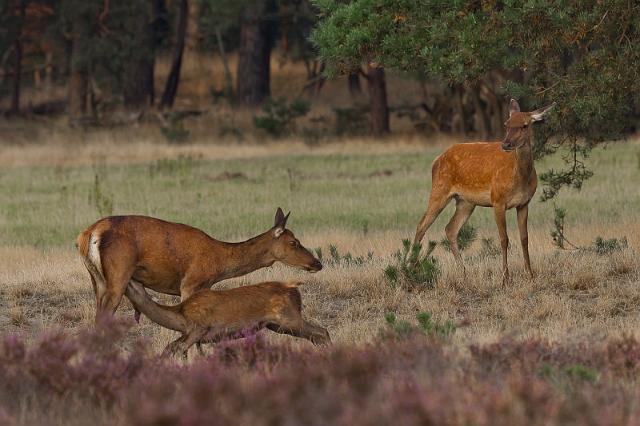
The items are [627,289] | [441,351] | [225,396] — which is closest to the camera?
[225,396]

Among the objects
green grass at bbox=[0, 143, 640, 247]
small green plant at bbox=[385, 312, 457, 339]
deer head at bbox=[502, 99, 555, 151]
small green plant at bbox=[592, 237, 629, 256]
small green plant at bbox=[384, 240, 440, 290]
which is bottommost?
green grass at bbox=[0, 143, 640, 247]

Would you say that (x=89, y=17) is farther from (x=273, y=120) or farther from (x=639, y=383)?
(x=639, y=383)

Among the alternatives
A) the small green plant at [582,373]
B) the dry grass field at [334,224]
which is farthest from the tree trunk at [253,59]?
the small green plant at [582,373]

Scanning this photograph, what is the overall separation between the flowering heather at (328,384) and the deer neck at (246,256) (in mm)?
2008

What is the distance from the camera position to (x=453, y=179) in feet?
47.7

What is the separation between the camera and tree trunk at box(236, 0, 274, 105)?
45.2m

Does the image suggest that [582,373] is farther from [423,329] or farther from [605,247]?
[605,247]

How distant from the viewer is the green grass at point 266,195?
67.2 ft

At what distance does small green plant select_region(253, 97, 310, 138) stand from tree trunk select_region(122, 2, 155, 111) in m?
6.01

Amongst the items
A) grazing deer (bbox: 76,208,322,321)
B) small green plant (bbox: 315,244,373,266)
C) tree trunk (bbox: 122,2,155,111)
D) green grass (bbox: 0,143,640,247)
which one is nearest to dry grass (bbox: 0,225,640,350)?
small green plant (bbox: 315,244,373,266)

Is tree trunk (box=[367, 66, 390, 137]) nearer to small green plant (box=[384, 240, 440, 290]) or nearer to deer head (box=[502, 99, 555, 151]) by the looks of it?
deer head (box=[502, 99, 555, 151])

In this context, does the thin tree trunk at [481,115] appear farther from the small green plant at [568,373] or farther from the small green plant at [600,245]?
the small green plant at [568,373]

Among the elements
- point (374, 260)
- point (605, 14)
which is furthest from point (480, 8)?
point (374, 260)

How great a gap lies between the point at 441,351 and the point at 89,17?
38672 mm
